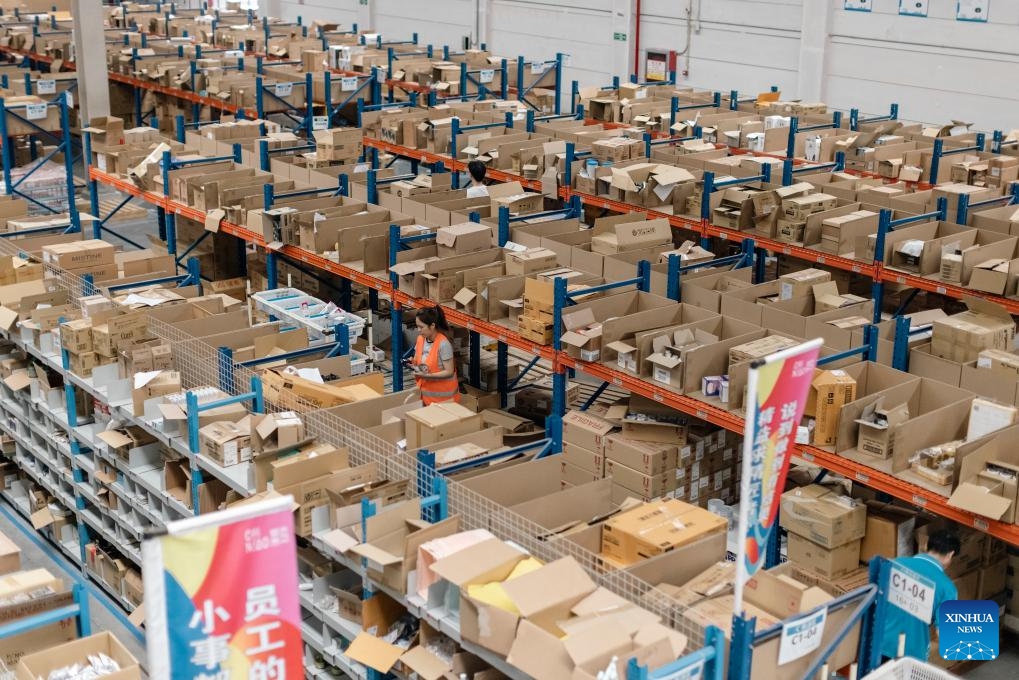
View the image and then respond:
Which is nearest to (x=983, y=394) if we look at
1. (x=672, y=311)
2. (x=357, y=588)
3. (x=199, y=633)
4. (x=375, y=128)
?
(x=672, y=311)

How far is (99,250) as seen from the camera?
10.8 meters

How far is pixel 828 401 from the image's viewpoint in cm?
793

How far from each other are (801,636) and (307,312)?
641 cm

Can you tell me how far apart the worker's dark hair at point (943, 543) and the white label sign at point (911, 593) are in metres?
1.35

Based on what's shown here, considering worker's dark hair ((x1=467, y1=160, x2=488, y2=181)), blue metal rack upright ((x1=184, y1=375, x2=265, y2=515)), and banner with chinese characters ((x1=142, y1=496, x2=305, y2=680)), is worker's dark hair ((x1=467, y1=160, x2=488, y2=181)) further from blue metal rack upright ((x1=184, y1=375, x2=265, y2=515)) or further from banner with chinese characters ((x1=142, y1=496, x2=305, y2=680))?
banner with chinese characters ((x1=142, y1=496, x2=305, y2=680))

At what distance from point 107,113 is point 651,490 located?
12425 millimetres

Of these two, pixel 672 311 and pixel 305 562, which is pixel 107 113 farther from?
pixel 305 562

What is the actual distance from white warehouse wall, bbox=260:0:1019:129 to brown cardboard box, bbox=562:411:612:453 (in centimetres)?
1266

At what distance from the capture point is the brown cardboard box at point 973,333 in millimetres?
9102

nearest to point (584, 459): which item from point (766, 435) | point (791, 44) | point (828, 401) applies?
point (828, 401)

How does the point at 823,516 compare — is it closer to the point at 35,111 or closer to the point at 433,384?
the point at 433,384

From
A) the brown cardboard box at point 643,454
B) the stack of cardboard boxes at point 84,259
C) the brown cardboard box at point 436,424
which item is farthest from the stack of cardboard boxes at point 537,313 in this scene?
the stack of cardboard boxes at point 84,259

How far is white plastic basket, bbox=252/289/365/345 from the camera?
1024 cm

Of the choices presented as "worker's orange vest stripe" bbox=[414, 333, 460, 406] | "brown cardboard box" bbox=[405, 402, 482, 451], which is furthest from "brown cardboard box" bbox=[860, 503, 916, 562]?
"worker's orange vest stripe" bbox=[414, 333, 460, 406]
